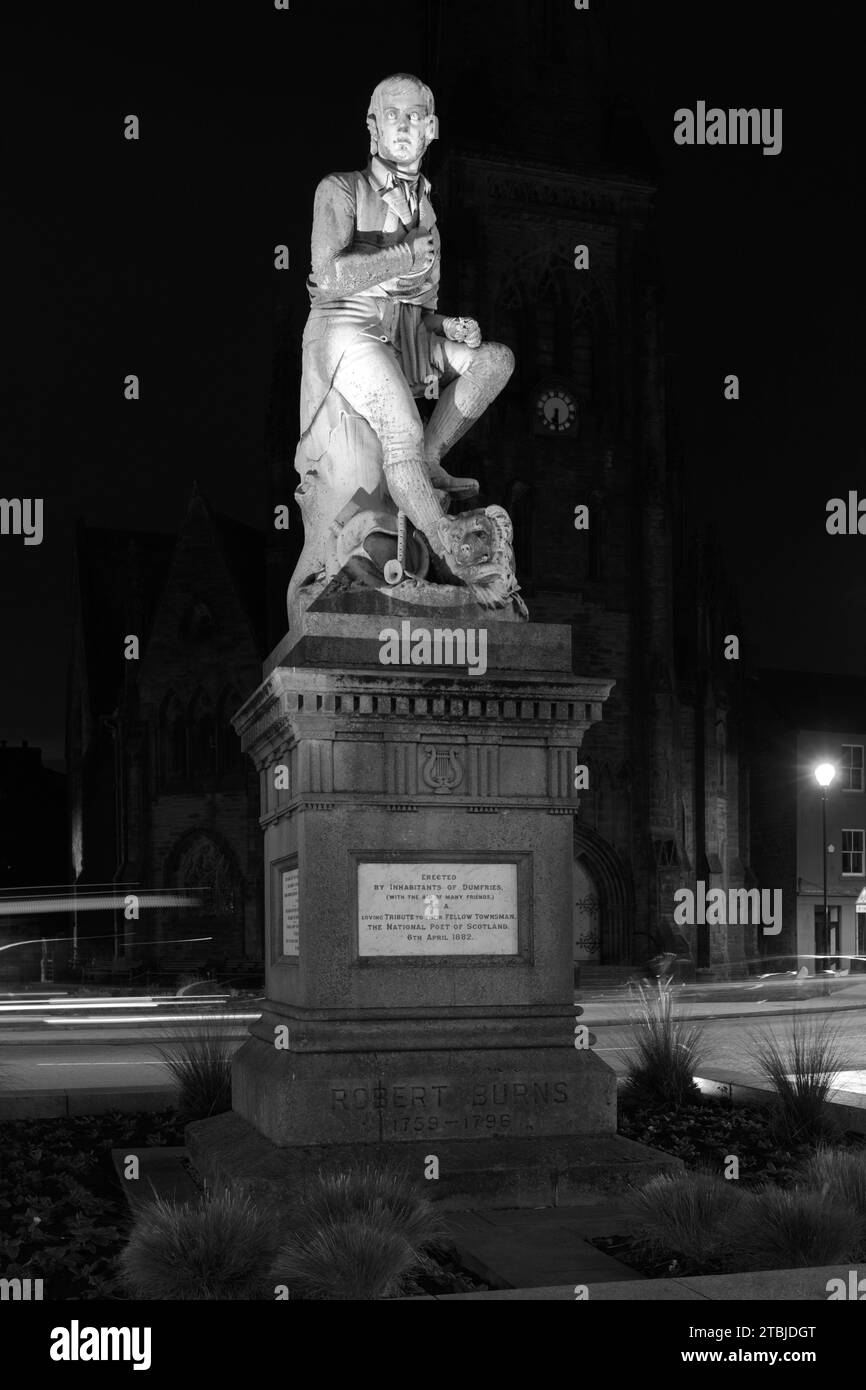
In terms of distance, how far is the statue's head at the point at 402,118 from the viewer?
316 inches

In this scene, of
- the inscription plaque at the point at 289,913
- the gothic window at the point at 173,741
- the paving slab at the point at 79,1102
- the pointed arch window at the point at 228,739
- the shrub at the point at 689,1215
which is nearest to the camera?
the shrub at the point at 689,1215

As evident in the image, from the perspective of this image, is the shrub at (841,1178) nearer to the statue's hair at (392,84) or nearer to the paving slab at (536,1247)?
the paving slab at (536,1247)

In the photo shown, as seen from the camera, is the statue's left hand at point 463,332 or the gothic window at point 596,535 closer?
the statue's left hand at point 463,332

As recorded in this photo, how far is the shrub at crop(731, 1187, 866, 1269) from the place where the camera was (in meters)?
5.61

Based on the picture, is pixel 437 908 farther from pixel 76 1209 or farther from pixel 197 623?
pixel 197 623

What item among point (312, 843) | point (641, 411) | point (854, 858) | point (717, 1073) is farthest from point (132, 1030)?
point (854, 858)

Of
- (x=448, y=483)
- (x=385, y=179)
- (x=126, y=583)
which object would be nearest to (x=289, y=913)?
(x=448, y=483)

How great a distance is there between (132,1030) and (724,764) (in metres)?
33.4

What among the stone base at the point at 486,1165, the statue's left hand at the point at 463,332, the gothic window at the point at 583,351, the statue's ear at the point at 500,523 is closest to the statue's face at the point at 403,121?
the statue's left hand at the point at 463,332

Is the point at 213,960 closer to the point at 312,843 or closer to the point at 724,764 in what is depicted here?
the point at 724,764

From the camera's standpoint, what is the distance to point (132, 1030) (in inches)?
879

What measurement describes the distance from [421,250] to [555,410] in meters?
40.6

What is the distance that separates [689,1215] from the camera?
5996mm

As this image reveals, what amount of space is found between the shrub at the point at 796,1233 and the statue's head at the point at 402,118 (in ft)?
17.8
